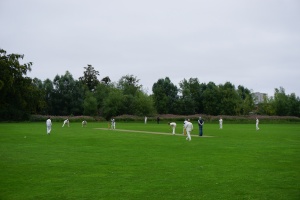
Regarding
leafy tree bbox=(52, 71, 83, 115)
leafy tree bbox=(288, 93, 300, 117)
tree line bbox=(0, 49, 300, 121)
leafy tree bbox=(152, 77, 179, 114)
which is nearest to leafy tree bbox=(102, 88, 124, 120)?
tree line bbox=(0, 49, 300, 121)

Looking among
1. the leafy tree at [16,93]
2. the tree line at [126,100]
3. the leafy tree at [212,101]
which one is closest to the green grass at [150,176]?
the leafy tree at [16,93]

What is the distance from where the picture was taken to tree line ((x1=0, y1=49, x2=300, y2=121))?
256ft

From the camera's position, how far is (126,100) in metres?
92.6

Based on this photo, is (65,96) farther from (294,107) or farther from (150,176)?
(150,176)

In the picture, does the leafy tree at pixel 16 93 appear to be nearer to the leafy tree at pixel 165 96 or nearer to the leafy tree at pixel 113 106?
the leafy tree at pixel 113 106

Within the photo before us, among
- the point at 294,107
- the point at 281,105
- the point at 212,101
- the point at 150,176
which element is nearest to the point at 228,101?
the point at 212,101

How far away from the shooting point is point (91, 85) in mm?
128125

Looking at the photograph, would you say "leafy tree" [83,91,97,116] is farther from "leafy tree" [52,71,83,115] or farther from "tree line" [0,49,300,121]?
"leafy tree" [52,71,83,115]

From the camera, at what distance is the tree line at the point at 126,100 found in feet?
256

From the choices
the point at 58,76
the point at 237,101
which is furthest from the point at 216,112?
the point at 58,76

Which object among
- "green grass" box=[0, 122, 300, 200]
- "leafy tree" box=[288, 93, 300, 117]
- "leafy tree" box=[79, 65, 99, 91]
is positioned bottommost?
"green grass" box=[0, 122, 300, 200]

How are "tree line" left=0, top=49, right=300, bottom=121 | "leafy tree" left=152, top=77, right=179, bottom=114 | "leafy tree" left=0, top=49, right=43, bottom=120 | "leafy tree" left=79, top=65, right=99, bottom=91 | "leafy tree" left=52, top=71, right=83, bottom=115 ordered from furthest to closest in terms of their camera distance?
"leafy tree" left=79, top=65, right=99, bottom=91
"leafy tree" left=152, top=77, right=179, bottom=114
"leafy tree" left=52, top=71, right=83, bottom=115
"tree line" left=0, top=49, right=300, bottom=121
"leafy tree" left=0, top=49, right=43, bottom=120

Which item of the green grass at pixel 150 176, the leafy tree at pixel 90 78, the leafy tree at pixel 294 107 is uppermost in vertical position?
the leafy tree at pixel 90 78

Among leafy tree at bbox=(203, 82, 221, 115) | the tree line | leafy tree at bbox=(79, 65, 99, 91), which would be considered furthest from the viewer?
leafy tree at bbox=(79, 65, 99, 91)
